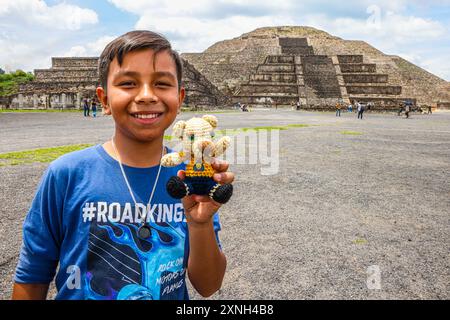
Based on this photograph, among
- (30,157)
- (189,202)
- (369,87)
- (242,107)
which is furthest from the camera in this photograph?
(369,87)

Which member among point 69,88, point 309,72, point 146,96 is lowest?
point 146,96

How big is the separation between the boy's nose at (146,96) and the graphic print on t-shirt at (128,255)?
472 mm

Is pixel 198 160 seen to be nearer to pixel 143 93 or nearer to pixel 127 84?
pixel 143 93

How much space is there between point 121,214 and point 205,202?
0.44 metres

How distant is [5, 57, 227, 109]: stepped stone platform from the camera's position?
3481 cm

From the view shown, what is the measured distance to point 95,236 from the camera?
1694 millimetres

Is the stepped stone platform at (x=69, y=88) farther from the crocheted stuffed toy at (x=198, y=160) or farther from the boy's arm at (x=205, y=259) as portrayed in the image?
the crocheted stuffed toy at (x=198, y=160)

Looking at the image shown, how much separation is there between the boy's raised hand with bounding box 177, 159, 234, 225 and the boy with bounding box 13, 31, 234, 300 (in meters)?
0.06

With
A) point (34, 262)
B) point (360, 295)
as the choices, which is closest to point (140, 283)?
point (34, 262)

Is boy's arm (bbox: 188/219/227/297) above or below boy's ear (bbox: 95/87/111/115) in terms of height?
below

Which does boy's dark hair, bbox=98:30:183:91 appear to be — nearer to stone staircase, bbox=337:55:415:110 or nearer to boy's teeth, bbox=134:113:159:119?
boy's teeth, bbox=134:113:159:119

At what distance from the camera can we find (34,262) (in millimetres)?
1718

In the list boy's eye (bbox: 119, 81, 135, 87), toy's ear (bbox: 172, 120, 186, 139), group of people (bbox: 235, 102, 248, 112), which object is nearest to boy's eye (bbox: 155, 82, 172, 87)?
boy's eye (bbox: 119, 81, 135, 87)

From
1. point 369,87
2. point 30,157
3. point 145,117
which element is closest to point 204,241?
point 145,117
